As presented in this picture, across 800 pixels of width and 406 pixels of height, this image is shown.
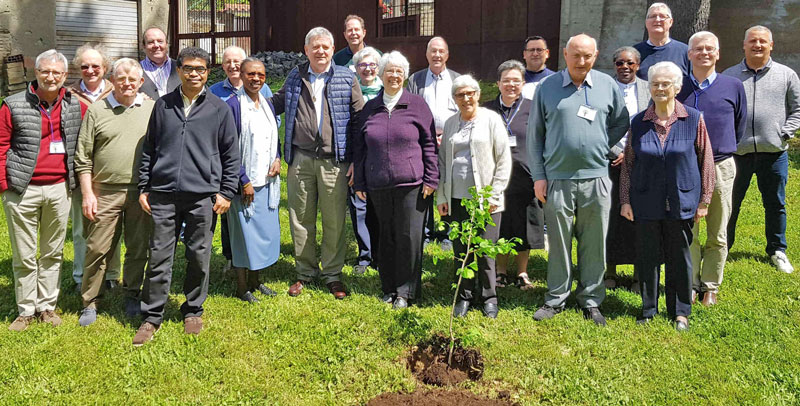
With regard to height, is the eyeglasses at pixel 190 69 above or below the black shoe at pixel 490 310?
above

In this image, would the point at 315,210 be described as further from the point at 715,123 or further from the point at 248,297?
the point at 715,123

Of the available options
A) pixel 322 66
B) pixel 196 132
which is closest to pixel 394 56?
pixel 322 66

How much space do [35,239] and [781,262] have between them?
21.0ft

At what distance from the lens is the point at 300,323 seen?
5.10 m

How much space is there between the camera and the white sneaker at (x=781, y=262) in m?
6.10

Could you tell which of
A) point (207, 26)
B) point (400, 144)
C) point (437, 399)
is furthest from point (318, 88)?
point (207, 26)

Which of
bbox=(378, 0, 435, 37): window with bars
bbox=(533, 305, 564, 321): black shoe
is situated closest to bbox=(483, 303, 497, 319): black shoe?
bbox=(533, 305, 564, 321): black shoe

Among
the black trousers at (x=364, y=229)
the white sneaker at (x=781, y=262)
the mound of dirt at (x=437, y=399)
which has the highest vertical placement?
the black trousers at (x=364, y=229)

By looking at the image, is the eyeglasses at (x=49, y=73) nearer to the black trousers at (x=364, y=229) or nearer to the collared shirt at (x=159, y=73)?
the collared shirt at (x=159, y=73)

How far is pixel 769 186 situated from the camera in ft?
20.2

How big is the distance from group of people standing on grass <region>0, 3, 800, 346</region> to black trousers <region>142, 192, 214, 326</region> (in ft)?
0.05

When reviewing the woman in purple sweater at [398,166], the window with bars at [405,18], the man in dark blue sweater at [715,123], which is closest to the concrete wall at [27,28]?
the window with bars at [405,18]

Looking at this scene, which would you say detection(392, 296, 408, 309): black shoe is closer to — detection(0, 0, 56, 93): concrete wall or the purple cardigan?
the purple cardigan

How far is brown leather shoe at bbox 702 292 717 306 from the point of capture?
5.39m
